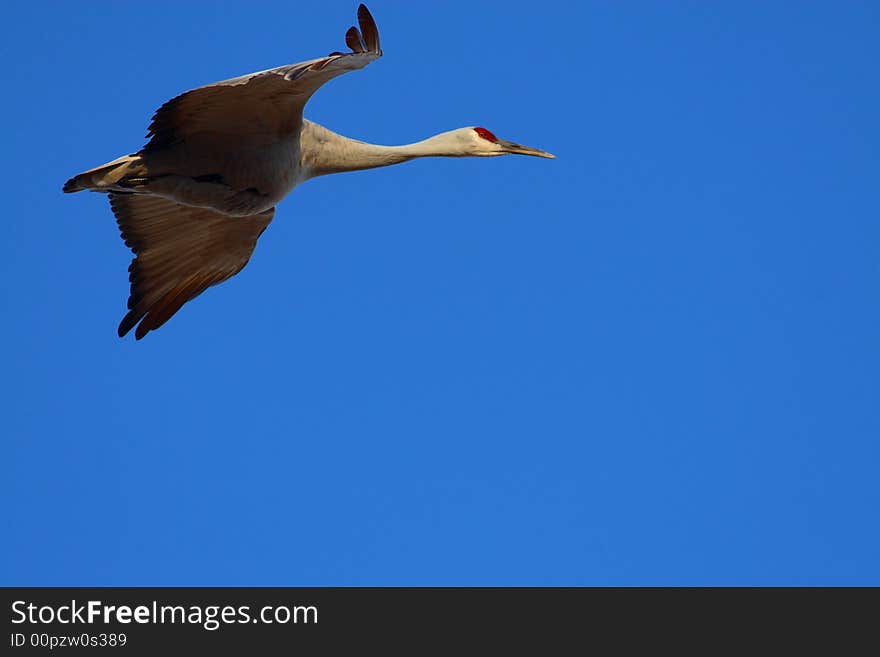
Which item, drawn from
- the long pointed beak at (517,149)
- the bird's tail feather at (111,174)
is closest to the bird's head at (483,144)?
the long pointed beak at (517,149)

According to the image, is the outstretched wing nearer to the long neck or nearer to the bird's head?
the long neck

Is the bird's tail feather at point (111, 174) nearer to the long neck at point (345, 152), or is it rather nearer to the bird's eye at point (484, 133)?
the long neck at point (345, 152)

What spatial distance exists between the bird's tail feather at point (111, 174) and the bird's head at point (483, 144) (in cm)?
357

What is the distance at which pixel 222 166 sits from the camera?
47.2 ft

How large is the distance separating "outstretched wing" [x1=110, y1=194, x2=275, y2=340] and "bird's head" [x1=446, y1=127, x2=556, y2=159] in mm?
2266

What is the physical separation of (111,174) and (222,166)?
1.08 meters

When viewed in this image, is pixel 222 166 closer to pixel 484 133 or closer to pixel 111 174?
pixel 111 174

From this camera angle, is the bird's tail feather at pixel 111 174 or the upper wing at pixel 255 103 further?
the bird's tail feather at pixel 111 174

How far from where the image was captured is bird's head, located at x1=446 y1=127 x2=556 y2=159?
52.3ft

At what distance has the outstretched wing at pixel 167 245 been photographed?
53.2 feet
